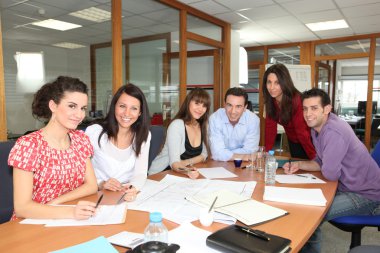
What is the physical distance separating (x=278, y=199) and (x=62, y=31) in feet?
10.8

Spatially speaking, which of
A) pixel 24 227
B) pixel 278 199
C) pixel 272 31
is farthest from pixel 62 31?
pixel 272 31

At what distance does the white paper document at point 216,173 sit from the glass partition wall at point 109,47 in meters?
1.11

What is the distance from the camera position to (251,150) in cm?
270

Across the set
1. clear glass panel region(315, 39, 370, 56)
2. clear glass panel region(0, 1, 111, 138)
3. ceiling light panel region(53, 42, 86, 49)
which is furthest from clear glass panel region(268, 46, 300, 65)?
ceiling light panel region(53, 42, 86, 49)

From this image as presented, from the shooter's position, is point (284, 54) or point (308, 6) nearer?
point (308, 6)

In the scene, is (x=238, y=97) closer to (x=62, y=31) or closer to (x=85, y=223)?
(x=85, y=223)

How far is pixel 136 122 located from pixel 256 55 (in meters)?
6.83

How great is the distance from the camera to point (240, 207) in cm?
136

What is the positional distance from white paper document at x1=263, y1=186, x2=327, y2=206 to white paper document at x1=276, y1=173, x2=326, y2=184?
18 centimetres

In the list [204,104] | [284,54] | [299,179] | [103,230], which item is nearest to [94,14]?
[204,104]

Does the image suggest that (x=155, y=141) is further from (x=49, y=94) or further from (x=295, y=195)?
(x=295, y=195)

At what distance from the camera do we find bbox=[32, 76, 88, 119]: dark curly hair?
1530mm

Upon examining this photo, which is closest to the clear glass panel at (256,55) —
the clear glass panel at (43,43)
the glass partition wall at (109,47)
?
the glass partition wall at (109,47)

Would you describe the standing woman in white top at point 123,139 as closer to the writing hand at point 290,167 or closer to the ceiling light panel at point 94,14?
the writing hand at point 290,167
